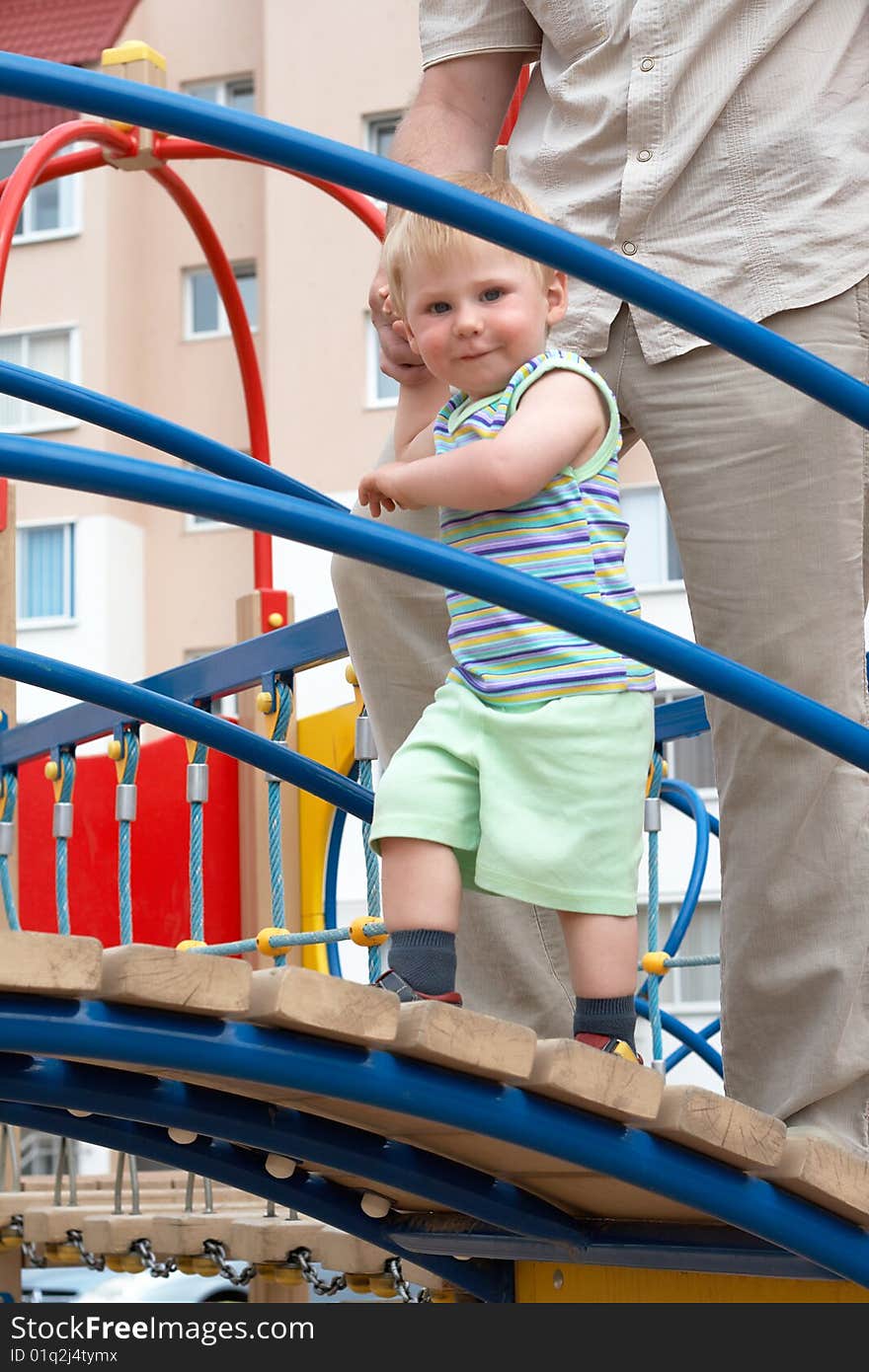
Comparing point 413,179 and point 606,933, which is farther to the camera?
point 606,933

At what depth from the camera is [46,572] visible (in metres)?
17.2

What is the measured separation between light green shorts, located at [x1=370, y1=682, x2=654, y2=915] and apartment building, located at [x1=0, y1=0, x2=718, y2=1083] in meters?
13.5

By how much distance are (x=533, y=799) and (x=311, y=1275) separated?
1.06m

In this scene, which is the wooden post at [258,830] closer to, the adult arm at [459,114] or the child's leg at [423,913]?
the adult arm at [459,114]

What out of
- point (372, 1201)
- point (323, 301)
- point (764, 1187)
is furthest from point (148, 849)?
point (323, 301)

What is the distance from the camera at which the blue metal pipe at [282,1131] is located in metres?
1.58

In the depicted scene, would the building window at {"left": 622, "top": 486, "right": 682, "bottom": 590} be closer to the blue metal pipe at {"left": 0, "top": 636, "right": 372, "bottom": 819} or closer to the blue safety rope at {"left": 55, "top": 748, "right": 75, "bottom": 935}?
the blue safety rope at {"left": 55, "top": 748, "right": 75, "bottom": 935}

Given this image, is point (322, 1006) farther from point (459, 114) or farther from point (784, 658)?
point (459, 114)

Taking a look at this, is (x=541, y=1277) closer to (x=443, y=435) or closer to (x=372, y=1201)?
(x=372, y=1201)

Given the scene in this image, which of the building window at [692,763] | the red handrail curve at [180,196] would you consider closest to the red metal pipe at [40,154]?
the red handrail curve at [180,196]

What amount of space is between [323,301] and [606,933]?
14972mm

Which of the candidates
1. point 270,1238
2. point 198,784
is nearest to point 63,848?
point 198,784

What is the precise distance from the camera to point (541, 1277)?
6.56 ft

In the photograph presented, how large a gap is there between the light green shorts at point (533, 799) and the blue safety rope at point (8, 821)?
1.40 metres
